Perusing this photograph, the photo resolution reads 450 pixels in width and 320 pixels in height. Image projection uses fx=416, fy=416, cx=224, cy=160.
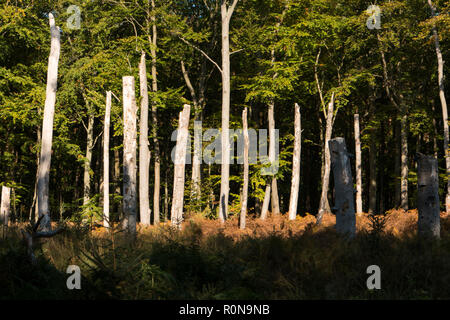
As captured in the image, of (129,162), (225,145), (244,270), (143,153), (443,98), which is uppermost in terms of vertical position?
(443,98)

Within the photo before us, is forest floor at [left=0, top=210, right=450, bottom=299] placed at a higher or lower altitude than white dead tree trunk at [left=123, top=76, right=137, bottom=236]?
lower

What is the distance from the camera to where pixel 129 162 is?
36.7 feet

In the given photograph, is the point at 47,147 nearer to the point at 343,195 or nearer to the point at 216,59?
the point at 343,195

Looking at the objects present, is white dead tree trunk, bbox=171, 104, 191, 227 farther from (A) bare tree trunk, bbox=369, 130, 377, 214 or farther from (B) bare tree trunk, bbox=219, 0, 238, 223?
(A) bare tree trunk, bbox=369, 130, 377, 214

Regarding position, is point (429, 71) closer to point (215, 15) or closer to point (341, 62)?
point (341, 62)

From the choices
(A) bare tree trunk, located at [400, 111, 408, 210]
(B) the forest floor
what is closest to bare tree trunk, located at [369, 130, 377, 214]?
(A) bare tree trunk, located at [400, 111, 408, 210]

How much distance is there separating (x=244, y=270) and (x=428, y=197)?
5139 millimetres

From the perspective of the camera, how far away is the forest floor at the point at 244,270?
20.8ft

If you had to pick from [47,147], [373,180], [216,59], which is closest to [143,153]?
[47,147]

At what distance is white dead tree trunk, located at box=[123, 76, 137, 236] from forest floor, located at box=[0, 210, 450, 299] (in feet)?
6.12

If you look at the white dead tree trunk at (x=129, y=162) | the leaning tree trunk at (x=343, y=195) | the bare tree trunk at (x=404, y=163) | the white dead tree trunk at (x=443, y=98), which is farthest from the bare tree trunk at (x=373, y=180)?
the white dead tree trunk at (x=129, y=162)

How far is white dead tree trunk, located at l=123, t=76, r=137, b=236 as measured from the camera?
35.6 feet
